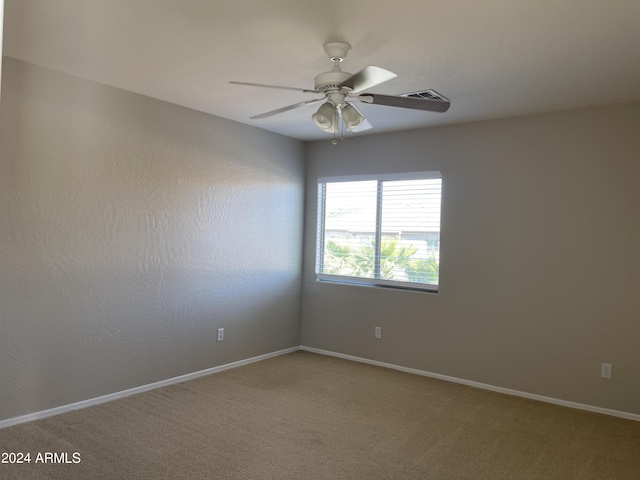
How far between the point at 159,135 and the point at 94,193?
0.74m

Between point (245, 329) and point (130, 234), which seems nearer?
point (130, 234)

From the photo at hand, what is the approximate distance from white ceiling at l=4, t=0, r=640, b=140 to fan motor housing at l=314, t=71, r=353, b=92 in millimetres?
239

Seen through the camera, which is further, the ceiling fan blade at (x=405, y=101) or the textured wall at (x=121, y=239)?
the textured wall at (x=121, y=239)

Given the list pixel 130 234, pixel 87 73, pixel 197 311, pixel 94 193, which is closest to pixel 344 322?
pixel 197 311

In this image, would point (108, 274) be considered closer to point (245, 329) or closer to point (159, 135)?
point (159, 135)

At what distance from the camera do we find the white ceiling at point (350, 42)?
7.64ft

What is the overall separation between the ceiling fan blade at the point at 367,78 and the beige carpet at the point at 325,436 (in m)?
2.06

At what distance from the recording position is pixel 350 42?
2678 millimetres

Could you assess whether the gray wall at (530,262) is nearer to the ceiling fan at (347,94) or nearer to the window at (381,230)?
the window at (381,230)

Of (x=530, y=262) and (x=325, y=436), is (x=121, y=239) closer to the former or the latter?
(x=325, y=436)

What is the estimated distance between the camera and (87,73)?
3332mm

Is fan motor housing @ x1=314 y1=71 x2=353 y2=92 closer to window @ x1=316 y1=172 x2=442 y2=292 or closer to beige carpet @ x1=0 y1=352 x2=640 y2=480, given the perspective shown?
beige carpet @ x1=0 y1=352 x2=640 y2=480

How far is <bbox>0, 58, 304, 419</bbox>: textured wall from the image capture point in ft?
10.4

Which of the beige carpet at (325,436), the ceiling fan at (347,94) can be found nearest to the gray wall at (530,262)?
the beige carpet at (325,436)
